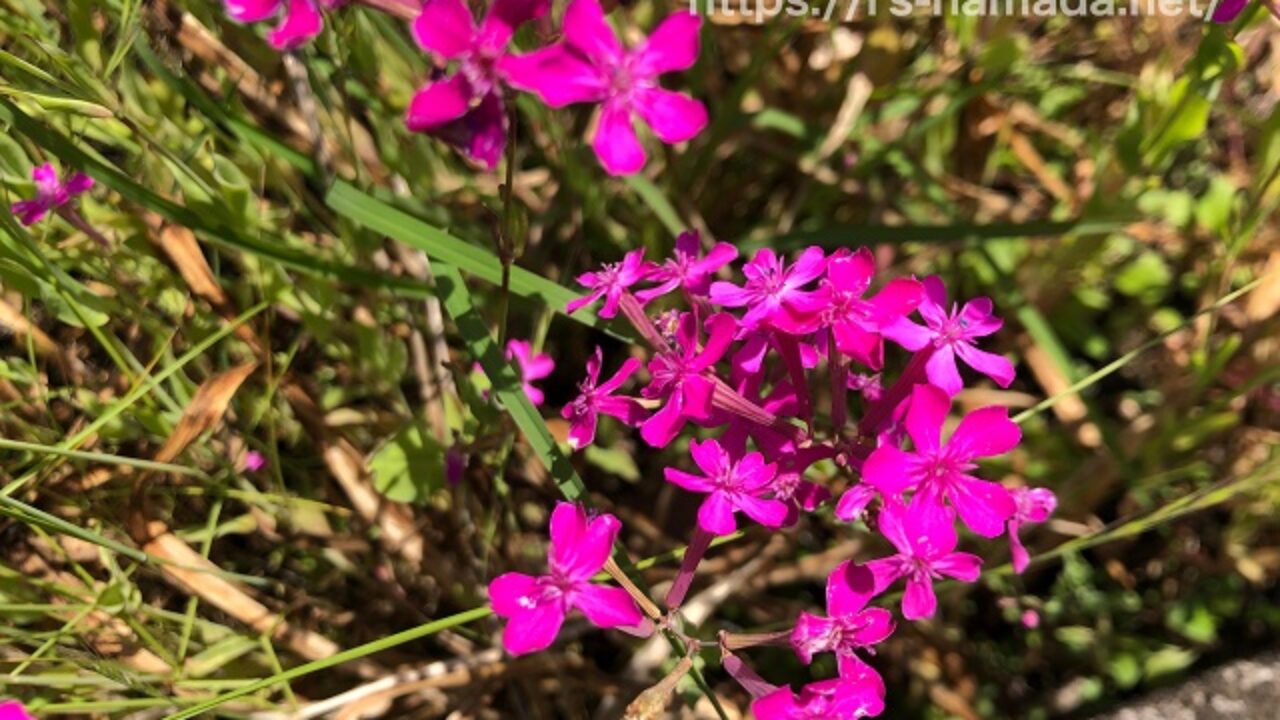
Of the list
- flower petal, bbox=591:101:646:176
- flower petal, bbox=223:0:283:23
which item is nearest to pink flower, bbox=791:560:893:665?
flower petal, bbox=591:101:646:176

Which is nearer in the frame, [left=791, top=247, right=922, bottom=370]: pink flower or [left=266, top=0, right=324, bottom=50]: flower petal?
[left=266, top=0, right=324, bottom=50]: flower petal

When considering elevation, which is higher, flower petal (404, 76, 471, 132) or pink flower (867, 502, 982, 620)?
flower petal (404, 76, 471, 132)

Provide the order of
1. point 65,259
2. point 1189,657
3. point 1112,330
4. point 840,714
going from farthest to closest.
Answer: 1. point 1112,330
2. point 1189,657
3. point 65,259
4. point 840,714

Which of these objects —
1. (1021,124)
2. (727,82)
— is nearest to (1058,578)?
(1021,124)

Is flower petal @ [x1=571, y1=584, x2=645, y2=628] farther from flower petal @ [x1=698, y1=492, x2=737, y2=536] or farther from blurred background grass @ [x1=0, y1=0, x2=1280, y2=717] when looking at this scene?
blurred background grass @ [x1=0, y1=0, x2=1280, y2=717]

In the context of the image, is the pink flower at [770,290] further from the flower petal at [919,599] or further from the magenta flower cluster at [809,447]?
the flower petal at [919,599]

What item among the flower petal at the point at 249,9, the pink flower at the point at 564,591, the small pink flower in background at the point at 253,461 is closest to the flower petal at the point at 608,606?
the pink flower at the point at 564,591

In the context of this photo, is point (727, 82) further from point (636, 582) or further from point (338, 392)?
point (636, 582)

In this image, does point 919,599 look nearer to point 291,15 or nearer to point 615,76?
point 615,76
